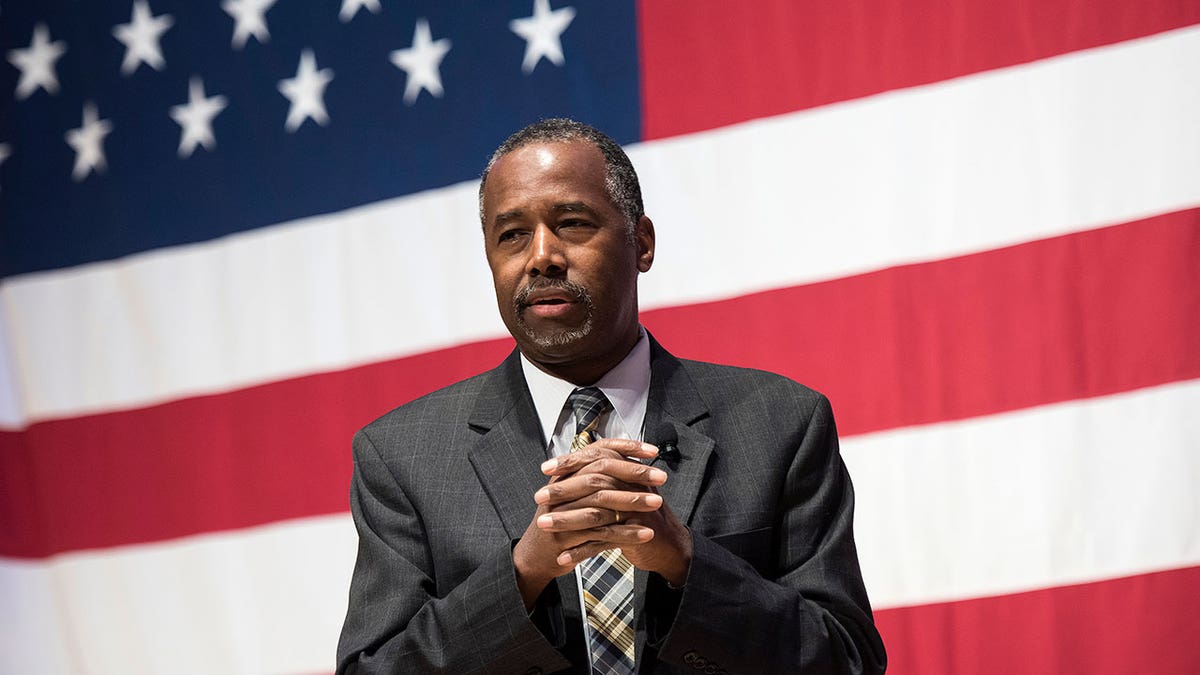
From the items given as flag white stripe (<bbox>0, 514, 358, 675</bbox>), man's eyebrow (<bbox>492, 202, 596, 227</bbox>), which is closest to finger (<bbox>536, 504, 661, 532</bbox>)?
man's eyebrow (<bbox>492, 202, 596, 227</bbox>)

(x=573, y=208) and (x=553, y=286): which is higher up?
(x=573, y=208)

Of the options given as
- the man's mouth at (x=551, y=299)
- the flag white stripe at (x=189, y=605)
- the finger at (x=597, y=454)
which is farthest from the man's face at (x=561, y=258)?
the flag white stripe at (x=189, y=605)

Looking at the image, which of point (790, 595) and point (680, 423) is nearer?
point (790, 595)

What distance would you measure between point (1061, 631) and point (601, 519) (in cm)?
151

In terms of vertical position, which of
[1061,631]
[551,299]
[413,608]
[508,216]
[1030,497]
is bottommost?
[1061,631]

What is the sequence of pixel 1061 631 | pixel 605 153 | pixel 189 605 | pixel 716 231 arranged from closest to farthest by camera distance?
pixel 605 153, pixel 1061 631, pixel 716 231, pixel 189 605

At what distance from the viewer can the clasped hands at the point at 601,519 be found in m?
1.36

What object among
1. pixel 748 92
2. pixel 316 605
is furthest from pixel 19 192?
pixel 748 92

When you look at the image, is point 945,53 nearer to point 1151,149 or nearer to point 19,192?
point 1151,149

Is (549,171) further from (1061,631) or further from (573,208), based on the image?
(1061,631)

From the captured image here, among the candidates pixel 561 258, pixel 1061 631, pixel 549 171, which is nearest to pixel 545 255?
pixel 561 258

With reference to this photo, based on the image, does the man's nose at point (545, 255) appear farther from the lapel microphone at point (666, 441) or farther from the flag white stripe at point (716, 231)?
the flag white stripe at point (716, 231)

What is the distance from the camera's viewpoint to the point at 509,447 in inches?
65.0

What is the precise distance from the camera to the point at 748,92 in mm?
2830
